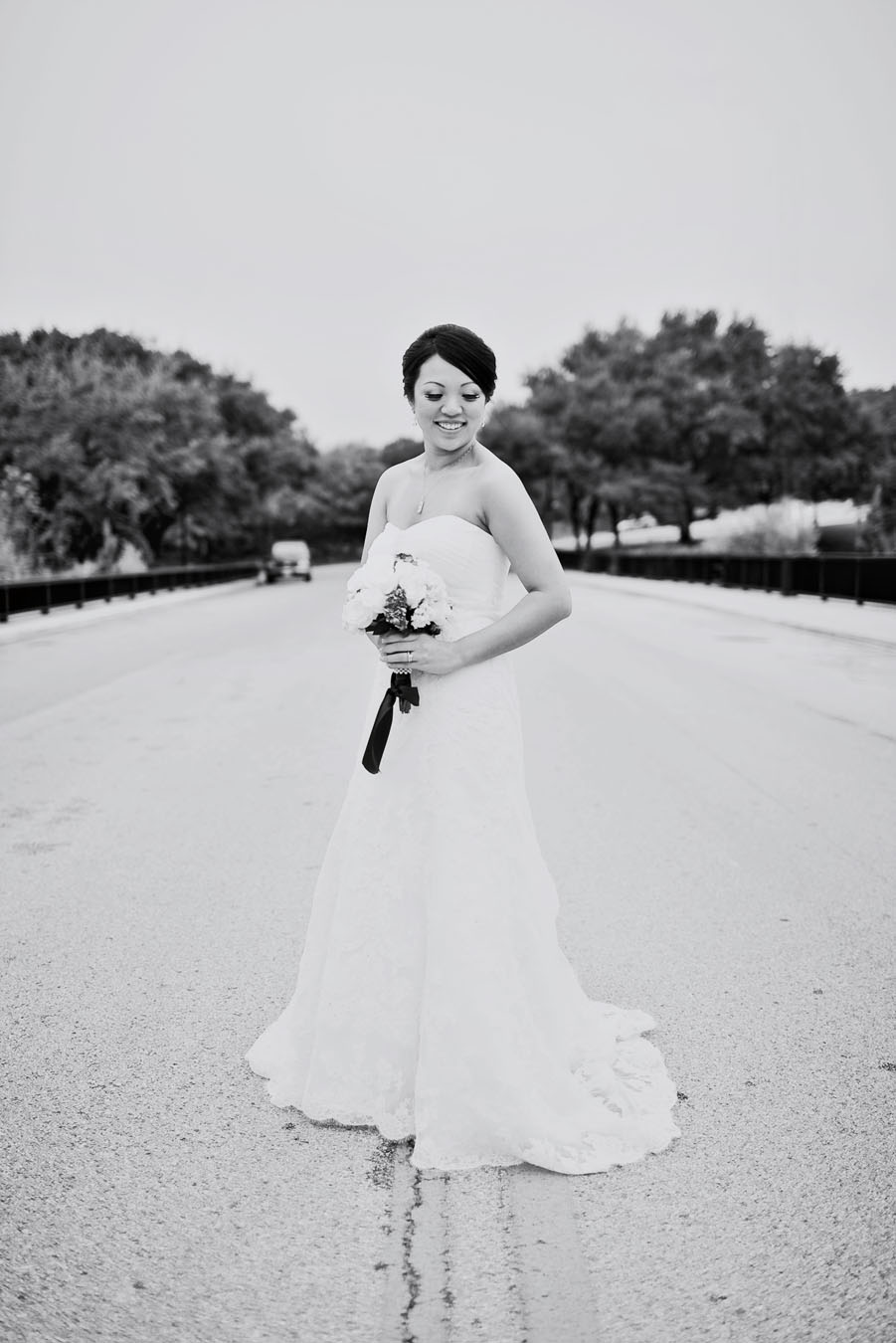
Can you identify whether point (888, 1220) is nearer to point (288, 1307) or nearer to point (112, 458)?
point (288, 1307)

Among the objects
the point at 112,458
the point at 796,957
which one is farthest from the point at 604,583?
the point at 796,957

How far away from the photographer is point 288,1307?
94.1 inches

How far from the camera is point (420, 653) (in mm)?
3068

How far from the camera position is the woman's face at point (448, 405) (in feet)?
10.4

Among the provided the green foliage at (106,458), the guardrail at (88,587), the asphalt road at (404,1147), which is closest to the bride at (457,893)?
the asphalt road at (404,1147)

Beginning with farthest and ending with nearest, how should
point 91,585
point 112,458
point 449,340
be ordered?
point 112,458 < point 91,585 < point 449,340

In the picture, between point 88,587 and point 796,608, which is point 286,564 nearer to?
point 88,587

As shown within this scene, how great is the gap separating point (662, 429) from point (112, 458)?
31.9m

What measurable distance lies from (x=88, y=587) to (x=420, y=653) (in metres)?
28.3

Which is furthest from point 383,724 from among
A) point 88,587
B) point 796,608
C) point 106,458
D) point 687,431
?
point 687,431

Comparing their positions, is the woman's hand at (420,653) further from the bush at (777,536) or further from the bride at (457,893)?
the bush at (777,536)

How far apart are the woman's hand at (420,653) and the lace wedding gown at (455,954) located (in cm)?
9

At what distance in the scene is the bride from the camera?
3037 mm

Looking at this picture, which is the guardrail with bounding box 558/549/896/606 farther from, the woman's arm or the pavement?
the woman's arm
